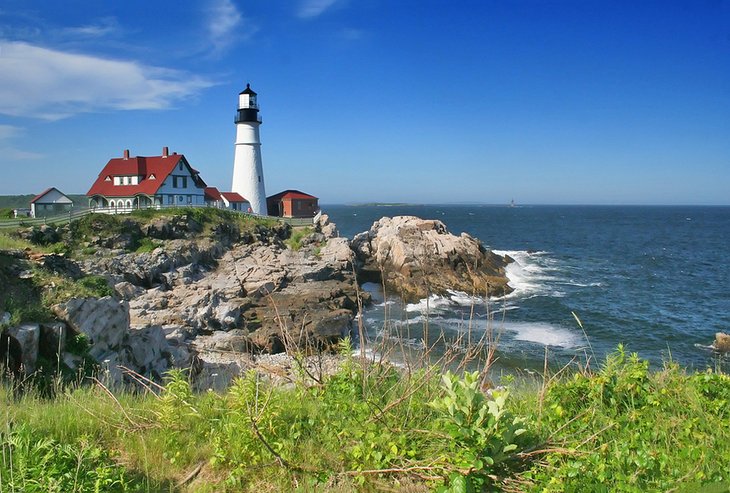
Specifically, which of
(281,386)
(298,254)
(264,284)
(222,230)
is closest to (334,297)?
(264,284)

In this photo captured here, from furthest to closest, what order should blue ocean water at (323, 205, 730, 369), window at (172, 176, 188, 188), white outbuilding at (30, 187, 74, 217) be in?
window at (172, 176, 188, 188) < white outbuilding at (30, 187, 74, 217) < blue ocean water at (323, 205, 730, 369)

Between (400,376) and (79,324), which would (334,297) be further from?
(400,376)

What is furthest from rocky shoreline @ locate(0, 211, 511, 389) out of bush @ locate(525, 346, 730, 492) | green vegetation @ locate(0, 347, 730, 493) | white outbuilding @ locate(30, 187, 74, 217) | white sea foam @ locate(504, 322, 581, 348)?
white outbuilding @ locate(30, 187, 74, 217)

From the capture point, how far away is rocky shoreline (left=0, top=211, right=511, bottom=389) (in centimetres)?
1188

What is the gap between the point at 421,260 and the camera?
3416 cm

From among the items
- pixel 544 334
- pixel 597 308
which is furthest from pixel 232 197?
pixel 597 308

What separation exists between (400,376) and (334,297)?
892 inches

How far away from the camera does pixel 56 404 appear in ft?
18.9

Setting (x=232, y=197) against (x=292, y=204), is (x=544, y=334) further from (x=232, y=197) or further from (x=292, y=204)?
(x=292, y=204)

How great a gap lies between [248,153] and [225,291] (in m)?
26.2

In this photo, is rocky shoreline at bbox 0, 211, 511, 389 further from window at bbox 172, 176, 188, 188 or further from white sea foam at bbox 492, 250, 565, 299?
window at bbox 172, 176, 188, 188

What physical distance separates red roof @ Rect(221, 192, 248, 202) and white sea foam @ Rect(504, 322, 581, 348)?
31684 mm

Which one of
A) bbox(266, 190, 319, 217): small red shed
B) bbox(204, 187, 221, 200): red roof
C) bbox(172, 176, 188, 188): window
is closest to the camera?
bbox(172, 176, 188, 188): window

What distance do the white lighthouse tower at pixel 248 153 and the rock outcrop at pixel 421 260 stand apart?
12.7 meters
